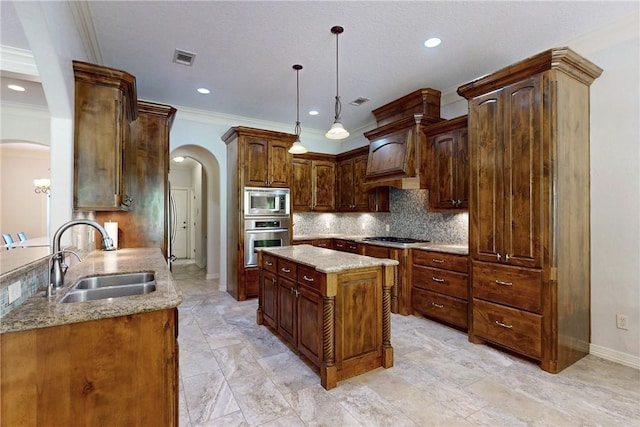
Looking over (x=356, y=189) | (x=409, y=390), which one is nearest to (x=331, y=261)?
(x=409, y=390)

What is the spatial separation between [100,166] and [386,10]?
2669mm

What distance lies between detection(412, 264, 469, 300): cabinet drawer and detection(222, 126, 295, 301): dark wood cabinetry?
215 centimetres

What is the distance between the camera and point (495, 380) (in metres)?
2.41

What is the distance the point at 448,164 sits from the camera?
3.88 m

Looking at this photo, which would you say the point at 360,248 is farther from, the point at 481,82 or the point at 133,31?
the point at 133,31

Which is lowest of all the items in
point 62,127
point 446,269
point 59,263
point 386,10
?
point 446,269

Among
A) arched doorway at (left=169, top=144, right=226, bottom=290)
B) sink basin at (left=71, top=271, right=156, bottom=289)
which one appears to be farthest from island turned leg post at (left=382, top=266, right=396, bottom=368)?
arched doorway at (left=169, top=144, right=226, bottom=290)

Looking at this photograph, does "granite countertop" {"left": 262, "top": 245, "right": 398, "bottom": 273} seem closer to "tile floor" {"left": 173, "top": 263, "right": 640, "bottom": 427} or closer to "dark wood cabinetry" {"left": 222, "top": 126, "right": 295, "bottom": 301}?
"tile floor" {"left": 173, "top": 263, "right": 640, "bottom": 427}

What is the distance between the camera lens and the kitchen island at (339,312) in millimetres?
2346

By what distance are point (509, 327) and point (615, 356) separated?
902 mm

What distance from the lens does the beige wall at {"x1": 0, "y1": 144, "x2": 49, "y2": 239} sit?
225cm

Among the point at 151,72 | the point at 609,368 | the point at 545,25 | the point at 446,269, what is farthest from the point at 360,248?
the point at 151,72

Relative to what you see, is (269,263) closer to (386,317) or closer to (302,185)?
(386,317)

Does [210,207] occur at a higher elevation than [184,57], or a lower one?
lower
